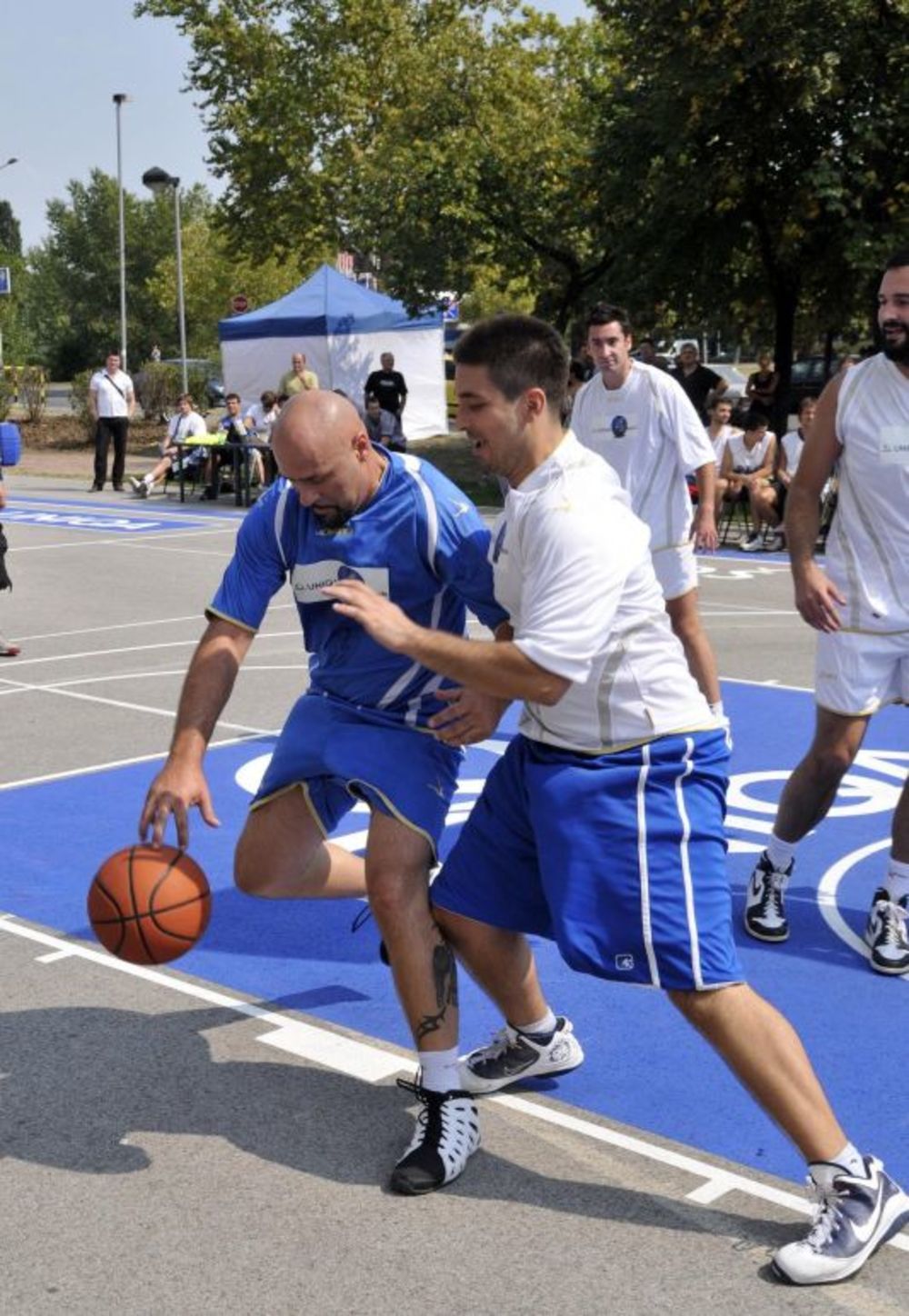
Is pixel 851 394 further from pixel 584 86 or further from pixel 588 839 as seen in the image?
pixel 584 86

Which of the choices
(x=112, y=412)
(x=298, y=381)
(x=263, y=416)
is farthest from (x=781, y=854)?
(x=112, y=412)

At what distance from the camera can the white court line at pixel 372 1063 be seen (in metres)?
3.86

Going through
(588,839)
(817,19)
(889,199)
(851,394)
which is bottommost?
(588,839)

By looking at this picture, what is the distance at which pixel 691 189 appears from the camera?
75.5 ft

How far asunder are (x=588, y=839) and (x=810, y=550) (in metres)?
2.12

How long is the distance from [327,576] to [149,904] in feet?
3.08

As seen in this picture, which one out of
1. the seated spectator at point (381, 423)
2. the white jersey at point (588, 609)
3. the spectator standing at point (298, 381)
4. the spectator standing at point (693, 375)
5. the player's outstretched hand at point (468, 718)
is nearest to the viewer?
the white jersey at point (588, 609)

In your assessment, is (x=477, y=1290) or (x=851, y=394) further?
(x=851, y=394)

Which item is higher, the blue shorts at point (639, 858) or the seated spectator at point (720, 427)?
the seated spectator at point (720, 427)

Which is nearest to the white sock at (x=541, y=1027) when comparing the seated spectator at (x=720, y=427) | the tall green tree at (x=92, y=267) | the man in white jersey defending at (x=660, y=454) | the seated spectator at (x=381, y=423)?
the man in white jersey defending at (x=660, y=454)

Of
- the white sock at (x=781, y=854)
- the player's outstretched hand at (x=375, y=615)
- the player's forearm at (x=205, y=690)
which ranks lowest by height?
the white sock at (x=781, y=854)

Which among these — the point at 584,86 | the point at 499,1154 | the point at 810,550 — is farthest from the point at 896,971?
the point at 584,86

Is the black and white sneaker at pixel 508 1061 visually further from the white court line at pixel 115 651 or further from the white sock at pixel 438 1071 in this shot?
the white court line at pixel 115 651

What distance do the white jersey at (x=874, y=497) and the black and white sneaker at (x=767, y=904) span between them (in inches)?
37.0
